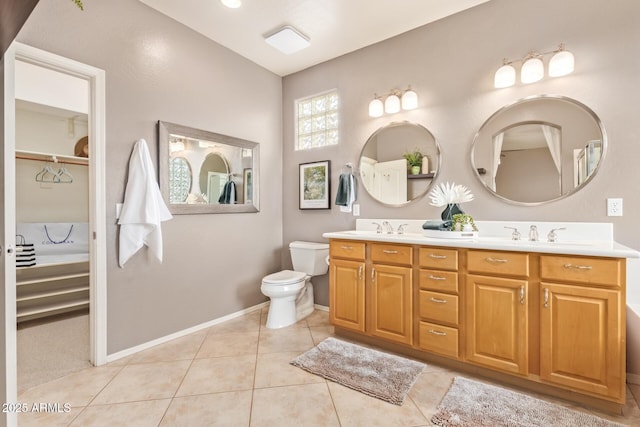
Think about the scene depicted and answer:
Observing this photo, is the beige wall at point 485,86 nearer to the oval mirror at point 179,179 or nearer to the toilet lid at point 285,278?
the toilet lid at point 285,278

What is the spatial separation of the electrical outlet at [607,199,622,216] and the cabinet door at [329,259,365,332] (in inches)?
67.0

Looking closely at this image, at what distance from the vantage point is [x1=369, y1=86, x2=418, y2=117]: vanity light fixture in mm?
2637

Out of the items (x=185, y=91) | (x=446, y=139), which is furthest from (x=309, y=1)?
(x=446, y=139)

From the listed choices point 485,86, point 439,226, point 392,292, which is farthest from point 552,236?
point 485,86

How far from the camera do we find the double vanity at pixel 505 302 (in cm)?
153

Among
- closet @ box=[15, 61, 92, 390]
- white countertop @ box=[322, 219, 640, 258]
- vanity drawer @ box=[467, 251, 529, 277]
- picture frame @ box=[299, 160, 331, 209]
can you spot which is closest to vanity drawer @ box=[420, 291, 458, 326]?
vanity drawer @ box=[467, 251, 529, 277]

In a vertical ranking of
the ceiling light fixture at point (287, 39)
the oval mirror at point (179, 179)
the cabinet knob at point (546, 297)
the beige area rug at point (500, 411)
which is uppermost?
the ceiling light fixture at point (287, 39)

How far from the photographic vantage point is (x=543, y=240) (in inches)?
81.5

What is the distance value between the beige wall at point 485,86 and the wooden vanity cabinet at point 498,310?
0.61m

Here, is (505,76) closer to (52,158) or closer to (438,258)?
(438,258)

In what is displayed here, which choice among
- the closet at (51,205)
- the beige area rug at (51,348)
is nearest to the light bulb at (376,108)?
the closet at (51,205)

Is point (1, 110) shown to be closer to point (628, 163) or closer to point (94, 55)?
point (94, 55)

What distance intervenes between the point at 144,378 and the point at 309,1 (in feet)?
9.89

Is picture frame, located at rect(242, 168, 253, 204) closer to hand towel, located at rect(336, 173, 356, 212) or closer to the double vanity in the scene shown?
hand towel, located at rect(336, 173, 356, 212)
